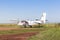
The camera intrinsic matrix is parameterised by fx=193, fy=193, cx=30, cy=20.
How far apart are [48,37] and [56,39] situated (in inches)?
28.9

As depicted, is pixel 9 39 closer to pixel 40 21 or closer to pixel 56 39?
pixel 56 39

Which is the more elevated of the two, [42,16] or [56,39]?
[42,16]

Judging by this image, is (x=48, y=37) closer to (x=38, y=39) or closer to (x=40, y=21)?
(x=38, y=39)

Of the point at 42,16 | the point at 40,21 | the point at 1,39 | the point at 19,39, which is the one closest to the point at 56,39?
the point at 19,39

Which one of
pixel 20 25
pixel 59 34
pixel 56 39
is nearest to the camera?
pixel 56 39

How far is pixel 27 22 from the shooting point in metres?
47.4

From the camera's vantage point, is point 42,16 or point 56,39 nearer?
point 56,39

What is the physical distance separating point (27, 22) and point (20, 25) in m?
2.35

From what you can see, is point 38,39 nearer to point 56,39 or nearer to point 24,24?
point 56,39

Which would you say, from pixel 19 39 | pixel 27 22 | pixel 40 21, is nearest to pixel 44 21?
pixel 40 21

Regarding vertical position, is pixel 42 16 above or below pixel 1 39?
above

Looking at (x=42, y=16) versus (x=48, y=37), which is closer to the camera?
(x=48, y=37)

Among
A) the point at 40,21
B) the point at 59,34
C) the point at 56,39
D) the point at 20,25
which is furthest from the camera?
the point at 40,21

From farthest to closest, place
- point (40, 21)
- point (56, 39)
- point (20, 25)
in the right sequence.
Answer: point (40, 21) → point (20, 25) → point (56, 39)
